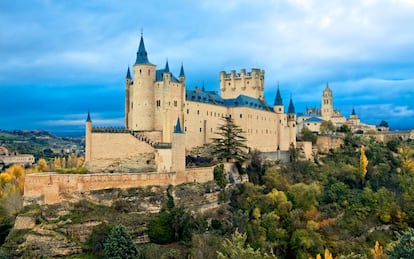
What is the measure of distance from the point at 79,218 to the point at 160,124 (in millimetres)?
13091

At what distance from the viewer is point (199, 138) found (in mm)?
48219

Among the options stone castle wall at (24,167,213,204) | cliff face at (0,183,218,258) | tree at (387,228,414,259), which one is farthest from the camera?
stone castle wall at (24,167,213,204)

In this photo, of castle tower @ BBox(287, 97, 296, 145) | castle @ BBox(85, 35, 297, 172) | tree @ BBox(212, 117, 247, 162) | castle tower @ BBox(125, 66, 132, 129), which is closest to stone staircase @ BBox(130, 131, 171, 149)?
castle @ BBox(85, 35, 297, 172)

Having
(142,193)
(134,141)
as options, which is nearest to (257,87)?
(134,141)

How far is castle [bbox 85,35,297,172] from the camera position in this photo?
40094mm

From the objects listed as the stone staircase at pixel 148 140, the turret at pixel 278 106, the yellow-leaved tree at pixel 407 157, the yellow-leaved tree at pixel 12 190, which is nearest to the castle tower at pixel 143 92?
the stone staircase at pixel 148 140

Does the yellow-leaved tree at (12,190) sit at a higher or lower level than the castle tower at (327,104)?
lower

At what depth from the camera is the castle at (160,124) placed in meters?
40.1

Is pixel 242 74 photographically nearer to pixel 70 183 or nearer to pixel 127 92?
pixel 127 92

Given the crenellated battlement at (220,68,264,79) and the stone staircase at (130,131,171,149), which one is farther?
the crenellated battlement at (220,68,264,79)

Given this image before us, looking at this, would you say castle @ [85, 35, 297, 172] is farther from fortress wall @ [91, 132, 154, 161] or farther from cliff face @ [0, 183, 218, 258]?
cliff face @ [0, 183, 218, 258]

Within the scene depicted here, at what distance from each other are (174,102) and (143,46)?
240 inches

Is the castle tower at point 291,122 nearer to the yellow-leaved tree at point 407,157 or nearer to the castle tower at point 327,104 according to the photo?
the yellow-leaved tree at point 407,157

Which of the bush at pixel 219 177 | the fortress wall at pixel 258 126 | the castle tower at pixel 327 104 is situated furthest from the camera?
the castle tower at pixel 327 104
